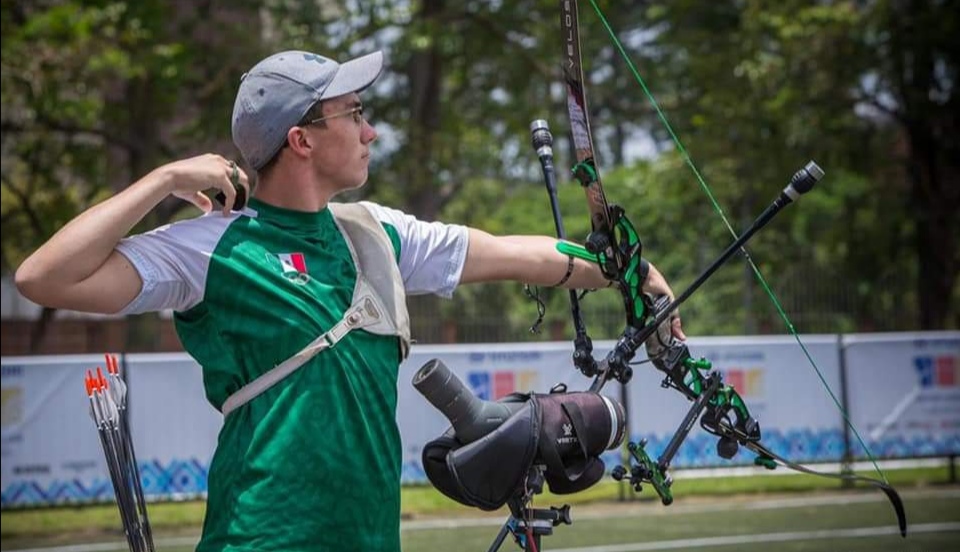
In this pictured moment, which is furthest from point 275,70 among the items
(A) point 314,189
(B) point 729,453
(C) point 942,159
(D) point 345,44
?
(C) point 942,159

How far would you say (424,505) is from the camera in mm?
13172

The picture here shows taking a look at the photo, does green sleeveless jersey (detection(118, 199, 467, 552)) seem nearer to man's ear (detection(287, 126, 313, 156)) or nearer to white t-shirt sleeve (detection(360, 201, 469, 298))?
man's ear (detection(287, 126, 313, 156))

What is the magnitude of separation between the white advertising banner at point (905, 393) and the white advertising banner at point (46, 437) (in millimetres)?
7419

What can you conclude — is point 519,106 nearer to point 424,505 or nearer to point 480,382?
point 480,382

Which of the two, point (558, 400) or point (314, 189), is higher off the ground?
point (314, 189)

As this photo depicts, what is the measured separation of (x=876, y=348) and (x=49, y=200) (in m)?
13.8

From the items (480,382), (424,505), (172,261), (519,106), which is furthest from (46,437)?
(519,106)

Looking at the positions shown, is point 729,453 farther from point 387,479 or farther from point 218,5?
point 218,5

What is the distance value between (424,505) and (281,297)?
→ 10278 millimetres

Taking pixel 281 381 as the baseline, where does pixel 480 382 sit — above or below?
below

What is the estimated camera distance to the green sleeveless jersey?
10.0 ft

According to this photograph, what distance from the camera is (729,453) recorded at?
4.20 m

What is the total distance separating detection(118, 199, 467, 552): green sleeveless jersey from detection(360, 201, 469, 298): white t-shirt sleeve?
28 centimetres

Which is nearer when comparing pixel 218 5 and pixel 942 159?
pixel 218 5
